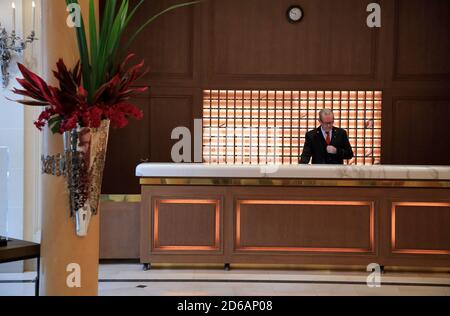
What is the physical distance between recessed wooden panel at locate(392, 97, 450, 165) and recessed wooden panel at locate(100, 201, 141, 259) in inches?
150

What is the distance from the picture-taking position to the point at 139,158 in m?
7.94

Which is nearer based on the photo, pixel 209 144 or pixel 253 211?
pixel 253 211

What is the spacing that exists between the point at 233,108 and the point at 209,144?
23.4 inches

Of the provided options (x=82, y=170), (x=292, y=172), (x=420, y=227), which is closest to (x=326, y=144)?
(x=292, y=172)

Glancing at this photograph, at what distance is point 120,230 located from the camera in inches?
238

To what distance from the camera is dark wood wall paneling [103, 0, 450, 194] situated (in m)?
7.92

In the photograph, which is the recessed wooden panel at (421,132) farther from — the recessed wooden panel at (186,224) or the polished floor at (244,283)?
the recessed wooden panel at (186,224)

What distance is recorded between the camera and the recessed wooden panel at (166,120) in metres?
7.93

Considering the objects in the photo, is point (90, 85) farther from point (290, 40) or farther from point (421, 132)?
point (421, 132)

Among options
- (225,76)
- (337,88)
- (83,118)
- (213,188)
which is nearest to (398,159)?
(337,88)

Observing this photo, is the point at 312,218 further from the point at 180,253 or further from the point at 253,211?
the point at 180,253

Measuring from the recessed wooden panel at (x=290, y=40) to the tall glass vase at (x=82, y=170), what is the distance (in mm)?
5752

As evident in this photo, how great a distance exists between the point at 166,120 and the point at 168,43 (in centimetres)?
104

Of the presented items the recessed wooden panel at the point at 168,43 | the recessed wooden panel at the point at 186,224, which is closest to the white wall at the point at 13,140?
the recessed wooden panel at the point at 186,224
